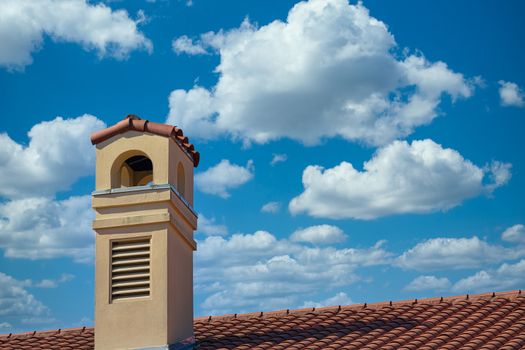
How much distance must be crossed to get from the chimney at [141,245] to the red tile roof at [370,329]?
1.03m

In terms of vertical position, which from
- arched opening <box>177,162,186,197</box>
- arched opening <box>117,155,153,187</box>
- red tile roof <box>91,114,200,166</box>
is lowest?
arched opening <box>177,162,186,197</box>

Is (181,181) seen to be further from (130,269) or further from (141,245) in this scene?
(130,269)

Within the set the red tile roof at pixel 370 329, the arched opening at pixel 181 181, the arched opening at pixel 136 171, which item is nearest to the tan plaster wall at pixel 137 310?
the red tile roof at pixel 370 329

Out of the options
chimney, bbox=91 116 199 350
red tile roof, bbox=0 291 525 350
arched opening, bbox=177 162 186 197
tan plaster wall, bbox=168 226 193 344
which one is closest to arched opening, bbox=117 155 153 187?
chimney, bbox=91 116 199 350

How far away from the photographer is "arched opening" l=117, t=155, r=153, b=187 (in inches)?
650

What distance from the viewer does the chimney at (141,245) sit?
48.3 ft

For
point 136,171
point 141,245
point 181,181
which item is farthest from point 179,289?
point 136,171

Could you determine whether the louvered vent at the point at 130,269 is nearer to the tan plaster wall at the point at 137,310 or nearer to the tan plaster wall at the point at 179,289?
the tan plaster wall at the point at 137,310

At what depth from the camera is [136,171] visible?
55.6 ft

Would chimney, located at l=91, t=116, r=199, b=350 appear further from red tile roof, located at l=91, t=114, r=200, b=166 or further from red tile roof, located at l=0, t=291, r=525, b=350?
red tile roof, located at l=0, t=291, r=525, b=350

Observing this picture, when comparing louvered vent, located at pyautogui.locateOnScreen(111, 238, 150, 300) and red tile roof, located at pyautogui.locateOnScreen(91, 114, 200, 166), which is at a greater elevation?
red tile roof, located at pyautogui.locateOnScreen(91, 114, 200, 166)

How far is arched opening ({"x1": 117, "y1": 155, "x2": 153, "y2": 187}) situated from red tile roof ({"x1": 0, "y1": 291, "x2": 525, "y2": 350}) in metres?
3.03

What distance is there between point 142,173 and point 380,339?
5.79m

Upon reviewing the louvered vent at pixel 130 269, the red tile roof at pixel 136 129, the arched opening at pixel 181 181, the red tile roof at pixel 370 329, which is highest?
the red tile roof at pixel 136 129
